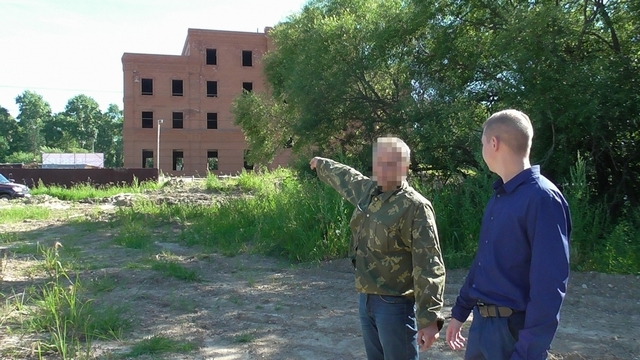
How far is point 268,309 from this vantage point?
6.37 metres

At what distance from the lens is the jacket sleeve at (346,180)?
326cm

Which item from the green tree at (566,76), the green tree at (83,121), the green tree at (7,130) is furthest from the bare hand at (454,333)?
the green tree at (7,130)

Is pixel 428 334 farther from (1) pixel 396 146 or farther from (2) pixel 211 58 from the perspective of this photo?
(2) pixel 211 58

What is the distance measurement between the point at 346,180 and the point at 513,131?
4.28 ft

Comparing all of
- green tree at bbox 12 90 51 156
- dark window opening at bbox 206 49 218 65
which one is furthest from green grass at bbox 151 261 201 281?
green tree at bbox 12 90 51 156

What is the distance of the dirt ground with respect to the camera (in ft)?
16.1

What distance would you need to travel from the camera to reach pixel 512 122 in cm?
234

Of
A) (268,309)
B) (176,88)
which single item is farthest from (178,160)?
(268,309)

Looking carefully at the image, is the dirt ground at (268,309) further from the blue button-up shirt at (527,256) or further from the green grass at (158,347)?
the blue button-up shirt at (527,256)

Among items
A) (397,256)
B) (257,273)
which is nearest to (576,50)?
(257,273)

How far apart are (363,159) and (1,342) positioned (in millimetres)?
8803

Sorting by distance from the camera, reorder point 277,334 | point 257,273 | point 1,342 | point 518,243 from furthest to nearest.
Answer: point 257,273 → point 277,334 → point 1,342 → point 518,243

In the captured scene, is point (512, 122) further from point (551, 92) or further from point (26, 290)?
point (551, 92)

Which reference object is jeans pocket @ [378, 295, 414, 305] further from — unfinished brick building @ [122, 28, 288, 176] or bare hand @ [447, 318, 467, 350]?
unfinished brick building @ [122, 28, 288, 176]
